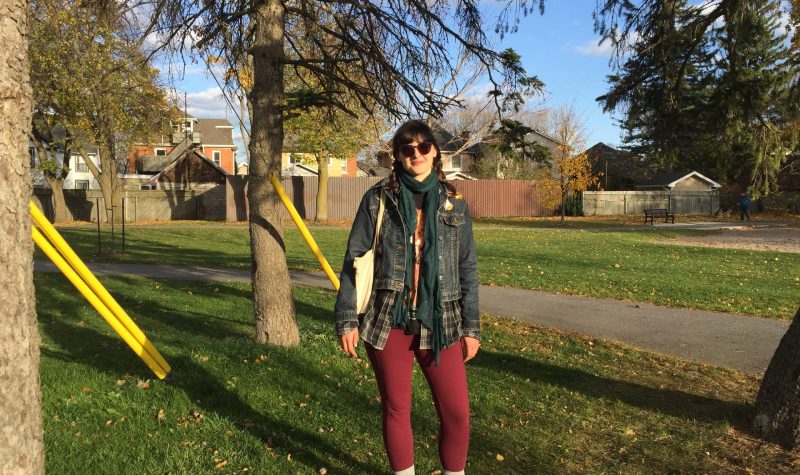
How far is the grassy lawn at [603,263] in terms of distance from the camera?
9.38 meters

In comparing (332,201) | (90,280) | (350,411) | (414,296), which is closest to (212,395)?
(350,411)

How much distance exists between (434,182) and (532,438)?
199cm

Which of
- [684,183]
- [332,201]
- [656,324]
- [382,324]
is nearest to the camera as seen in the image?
[382,324]

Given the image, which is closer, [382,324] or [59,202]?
[382,324]

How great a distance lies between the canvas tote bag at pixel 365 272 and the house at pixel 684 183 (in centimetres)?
4825

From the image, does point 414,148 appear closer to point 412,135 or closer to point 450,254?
point 412,135

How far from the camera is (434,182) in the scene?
2.90m

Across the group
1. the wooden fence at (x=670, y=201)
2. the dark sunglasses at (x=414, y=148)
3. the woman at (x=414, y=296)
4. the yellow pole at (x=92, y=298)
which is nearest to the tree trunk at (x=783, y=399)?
the woman at (x=414, y=296)

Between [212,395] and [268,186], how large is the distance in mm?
2012

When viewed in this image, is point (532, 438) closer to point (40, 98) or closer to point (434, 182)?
point (434, 182)

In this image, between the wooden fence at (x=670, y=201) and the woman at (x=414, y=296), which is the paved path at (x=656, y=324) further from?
the wooden fence at (x=670, y=201)

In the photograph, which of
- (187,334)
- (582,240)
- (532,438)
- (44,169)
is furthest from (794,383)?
(44,169)

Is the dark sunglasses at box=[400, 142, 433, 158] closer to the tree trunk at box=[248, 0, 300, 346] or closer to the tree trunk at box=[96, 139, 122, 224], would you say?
the tree trunk at box=[248, 0, 300, 346]

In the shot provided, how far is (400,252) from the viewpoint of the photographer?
9.30 ft
